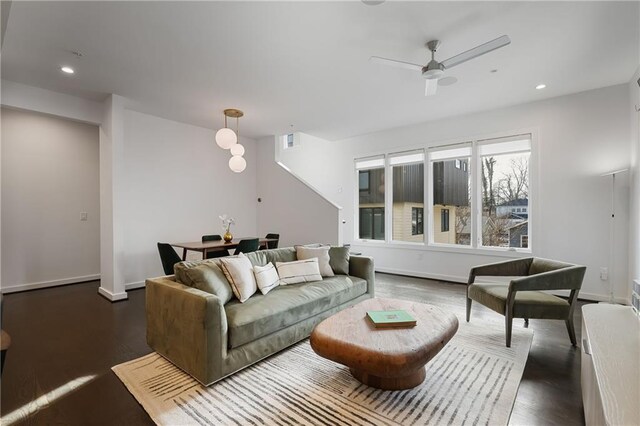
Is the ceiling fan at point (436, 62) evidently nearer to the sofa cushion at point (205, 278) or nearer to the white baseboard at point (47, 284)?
the sofa cushion at point (205, 278)

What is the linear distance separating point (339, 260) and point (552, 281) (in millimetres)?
2133

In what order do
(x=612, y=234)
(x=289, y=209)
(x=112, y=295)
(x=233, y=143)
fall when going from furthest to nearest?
(x=289, y=209) < (x=233, y=143) < (x=112, y=295) < (x=612, y=234)

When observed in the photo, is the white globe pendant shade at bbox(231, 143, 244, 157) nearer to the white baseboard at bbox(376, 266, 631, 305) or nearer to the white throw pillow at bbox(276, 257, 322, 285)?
the white throw pillow at bbox(276, 257, 322, 285)

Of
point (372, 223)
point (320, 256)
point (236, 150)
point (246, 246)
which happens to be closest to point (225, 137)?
point (236, 150)

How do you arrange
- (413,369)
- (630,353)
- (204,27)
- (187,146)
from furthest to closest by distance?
(187,146) → (204,27) → (413,369) → (630,353)

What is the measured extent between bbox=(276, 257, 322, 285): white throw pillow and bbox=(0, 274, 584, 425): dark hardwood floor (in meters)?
1.40

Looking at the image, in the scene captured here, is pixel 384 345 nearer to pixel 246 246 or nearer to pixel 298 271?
pixel 298 271

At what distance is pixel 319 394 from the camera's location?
1953 mm

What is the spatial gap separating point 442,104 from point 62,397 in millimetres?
5352

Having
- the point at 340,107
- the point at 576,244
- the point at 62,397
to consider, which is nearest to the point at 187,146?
the point at 340,107

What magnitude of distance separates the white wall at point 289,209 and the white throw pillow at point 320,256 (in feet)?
5.96

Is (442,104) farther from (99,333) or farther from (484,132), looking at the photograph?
(99,333)

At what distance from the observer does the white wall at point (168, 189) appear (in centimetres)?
475

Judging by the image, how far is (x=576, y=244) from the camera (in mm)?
4160
